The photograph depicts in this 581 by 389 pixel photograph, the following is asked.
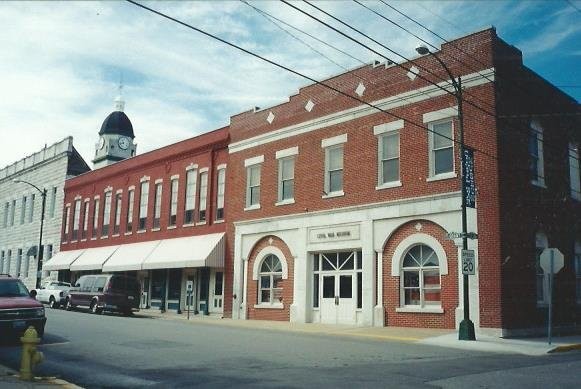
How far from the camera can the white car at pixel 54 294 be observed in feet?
109

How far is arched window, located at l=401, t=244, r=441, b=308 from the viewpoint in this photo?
20.7 metres

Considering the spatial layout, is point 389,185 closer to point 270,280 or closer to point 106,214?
point 270,280

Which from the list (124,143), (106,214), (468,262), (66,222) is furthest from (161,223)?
(124,143)

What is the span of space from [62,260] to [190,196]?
48.4 ft

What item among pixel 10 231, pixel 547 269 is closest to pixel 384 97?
pixel 547 269

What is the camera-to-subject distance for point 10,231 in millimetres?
52281

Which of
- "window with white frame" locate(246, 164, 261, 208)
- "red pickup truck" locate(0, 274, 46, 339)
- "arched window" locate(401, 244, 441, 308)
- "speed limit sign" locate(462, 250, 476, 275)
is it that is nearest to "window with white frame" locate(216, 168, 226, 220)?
"window with white frame" locate(246, 164, 261, 208)

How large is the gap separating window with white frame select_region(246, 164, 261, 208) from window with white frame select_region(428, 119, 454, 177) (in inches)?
378

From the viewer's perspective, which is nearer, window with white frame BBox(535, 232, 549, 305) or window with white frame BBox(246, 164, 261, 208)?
window with white frame BBox(535, 232, 549, 305)

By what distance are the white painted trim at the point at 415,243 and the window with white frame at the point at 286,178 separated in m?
6.49

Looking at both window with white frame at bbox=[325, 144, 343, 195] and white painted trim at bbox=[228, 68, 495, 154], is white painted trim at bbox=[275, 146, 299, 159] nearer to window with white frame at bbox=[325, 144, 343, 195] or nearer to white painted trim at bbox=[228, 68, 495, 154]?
white painted trim at bbox=[228, 68, 495, 154]

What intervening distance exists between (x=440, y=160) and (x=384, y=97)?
355cm

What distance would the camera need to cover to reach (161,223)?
3459 centimetres

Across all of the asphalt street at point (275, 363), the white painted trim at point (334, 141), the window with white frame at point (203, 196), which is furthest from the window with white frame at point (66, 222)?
the asphalt street at point (275, 363)
